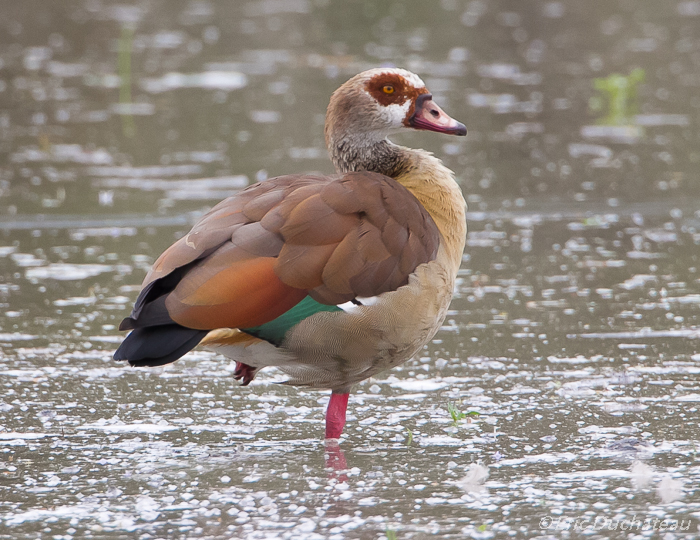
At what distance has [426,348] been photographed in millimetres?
5363

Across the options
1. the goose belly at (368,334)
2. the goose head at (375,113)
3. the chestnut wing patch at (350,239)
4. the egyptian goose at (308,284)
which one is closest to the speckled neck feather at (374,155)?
the goose head at (375,113)

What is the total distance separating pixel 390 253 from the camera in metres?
4.16

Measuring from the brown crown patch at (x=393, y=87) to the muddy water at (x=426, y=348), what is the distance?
4.10 ft

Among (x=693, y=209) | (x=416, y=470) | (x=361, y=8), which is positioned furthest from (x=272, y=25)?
(x=416, y=470)

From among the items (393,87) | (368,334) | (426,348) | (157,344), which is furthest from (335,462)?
(393,87)

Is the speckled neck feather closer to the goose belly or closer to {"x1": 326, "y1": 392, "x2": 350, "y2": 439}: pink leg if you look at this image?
the goose belly

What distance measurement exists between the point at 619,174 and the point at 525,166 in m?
0.76

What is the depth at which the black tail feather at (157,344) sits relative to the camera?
3635 mm

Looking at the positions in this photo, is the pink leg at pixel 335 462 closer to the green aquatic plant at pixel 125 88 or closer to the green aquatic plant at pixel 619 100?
the green aquatic plant at pixel 125 88

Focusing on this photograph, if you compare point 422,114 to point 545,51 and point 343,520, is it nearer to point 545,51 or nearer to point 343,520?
point 343,520

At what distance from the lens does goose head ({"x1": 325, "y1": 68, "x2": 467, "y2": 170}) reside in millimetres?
4840

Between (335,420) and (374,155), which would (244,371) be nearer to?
(335,420)

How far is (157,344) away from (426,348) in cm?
200

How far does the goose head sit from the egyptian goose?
0.43 meters
